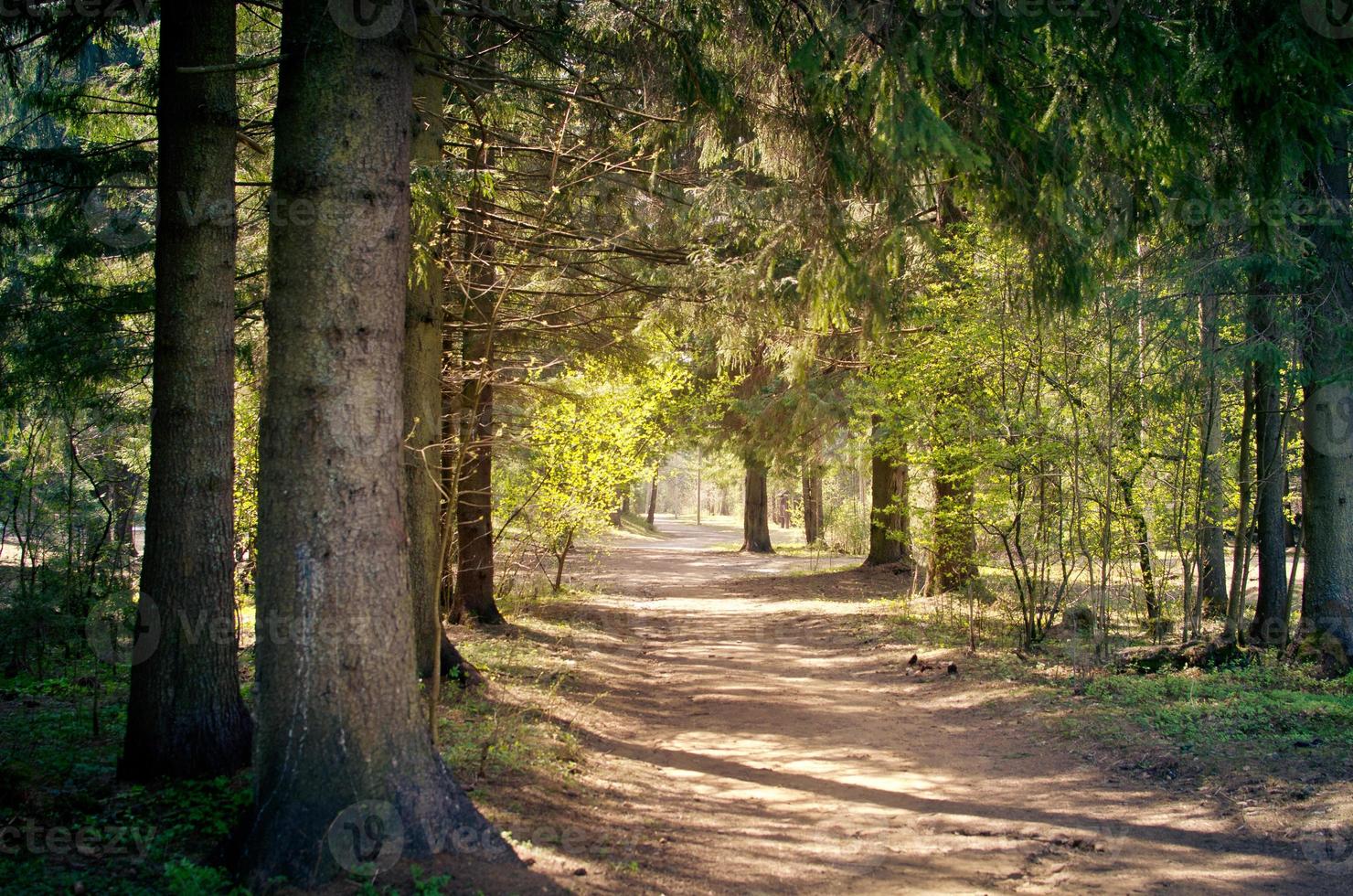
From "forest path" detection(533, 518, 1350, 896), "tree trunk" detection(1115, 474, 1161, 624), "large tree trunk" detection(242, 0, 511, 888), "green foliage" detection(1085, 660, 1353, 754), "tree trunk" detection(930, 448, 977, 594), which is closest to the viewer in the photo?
"large tree trunk" detection(242, 0, 511, 888)

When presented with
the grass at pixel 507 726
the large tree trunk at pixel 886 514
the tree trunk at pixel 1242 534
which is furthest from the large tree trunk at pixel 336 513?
the large tree trunk at pixel 886 514

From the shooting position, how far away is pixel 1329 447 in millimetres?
9570

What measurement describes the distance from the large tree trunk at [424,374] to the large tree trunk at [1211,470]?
761 centimetres

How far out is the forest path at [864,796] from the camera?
16.4ft

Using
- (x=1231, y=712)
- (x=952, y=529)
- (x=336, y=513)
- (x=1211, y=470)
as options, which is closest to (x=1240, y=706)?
(x=1231, y=712)

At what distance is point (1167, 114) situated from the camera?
6125 millimetres

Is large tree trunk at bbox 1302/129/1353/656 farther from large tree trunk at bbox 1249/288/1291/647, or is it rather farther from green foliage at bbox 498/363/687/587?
green foliage at bbox 498/363/687/587

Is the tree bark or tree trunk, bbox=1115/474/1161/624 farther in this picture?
the tree bark

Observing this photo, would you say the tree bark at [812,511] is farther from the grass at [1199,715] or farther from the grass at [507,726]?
the grass at [507,726]

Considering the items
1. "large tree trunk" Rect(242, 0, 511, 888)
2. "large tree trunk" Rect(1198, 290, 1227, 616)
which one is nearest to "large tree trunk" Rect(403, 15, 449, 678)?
"large tree trunk" Rect(242, 0, 511, 888)

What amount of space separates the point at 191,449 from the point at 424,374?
3.07m

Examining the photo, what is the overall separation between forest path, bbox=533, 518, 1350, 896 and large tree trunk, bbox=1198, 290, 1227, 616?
3.52m

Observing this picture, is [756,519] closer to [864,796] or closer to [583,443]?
[583,443]

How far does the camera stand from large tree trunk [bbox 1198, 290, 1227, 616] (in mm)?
9469
